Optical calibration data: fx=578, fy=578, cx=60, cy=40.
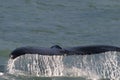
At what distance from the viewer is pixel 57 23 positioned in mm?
19578

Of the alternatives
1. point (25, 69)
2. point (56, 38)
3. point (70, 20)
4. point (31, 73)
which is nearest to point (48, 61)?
point (31, 73)

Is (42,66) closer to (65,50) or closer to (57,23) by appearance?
(65,50)

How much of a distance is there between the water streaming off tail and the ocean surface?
1.65m

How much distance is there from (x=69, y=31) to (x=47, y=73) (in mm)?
8282

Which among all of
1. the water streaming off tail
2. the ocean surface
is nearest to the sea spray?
the water streaming off tail

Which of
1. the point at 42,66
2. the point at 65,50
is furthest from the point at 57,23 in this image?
the point at 65,50

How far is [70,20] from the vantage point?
20219mm

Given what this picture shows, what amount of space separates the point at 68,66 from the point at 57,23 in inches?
295

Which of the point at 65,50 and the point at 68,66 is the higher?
the point at 68,66

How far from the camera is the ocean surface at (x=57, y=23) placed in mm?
16562

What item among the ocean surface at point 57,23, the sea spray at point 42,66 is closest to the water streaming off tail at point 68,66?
the sea spray at point 42,66

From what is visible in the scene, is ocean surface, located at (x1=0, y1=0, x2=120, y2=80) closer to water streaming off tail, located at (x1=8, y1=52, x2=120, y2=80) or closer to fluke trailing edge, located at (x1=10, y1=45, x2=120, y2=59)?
water streaming off tail, located at (x1=8, y1=52, x2=120, y2=80)

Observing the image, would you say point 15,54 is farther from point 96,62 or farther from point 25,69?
point 96,62

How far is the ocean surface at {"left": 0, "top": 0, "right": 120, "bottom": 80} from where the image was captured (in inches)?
652
